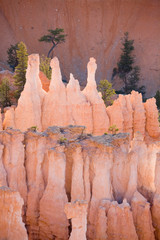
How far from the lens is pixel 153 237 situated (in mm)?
11992

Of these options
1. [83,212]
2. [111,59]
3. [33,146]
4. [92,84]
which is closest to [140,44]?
[111,59]

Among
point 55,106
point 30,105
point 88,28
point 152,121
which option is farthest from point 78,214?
point 88,28

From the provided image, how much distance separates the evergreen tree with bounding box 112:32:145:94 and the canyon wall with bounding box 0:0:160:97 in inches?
85.9

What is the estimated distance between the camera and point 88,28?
4644 centimetres

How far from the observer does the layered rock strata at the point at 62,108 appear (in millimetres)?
18969

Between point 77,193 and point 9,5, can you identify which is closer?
point 77,193

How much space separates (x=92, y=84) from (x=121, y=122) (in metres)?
2.56

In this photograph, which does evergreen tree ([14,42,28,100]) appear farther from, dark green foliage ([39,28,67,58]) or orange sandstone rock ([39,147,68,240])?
orange sandstone rock ([39,147,68,240])

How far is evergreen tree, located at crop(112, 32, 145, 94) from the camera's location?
40.1 m

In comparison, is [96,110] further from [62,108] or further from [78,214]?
[78,214]

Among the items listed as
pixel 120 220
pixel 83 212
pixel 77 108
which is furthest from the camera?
pixel 77 108

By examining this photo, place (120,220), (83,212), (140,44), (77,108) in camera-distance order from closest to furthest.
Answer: (83,212) < (120,220) < (77,108) < (140,44)

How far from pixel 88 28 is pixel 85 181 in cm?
3642

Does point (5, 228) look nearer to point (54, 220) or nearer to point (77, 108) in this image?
point (54, 220)
